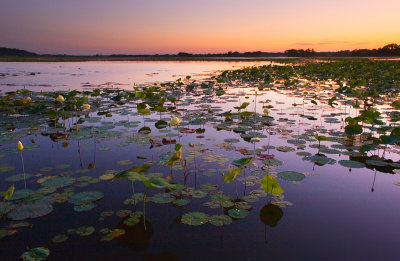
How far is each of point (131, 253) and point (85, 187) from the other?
1460 millimetres

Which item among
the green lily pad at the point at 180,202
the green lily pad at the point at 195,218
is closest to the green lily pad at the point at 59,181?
the green lily pad at the point at 180,202

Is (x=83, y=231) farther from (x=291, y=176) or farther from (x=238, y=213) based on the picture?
(x=291, y=176)

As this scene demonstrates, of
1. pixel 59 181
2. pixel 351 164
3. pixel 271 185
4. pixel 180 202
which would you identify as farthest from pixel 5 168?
pixel 351 164

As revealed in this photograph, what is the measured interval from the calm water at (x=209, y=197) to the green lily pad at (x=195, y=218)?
0.05m

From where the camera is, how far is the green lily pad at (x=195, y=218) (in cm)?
261

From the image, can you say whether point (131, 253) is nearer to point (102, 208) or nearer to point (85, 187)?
point (102, 208)

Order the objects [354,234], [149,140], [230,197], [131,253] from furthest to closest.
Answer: [149,140]
[230,197]
[354,234]
[131,253]

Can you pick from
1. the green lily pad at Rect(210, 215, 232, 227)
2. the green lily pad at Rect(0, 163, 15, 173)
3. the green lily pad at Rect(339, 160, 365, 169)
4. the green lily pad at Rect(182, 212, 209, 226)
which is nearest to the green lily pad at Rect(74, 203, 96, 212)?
the green lily pad at Rect(182, 212, 209, 226)

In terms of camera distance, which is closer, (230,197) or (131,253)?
(131,253)

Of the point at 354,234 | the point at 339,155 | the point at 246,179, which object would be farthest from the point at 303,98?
the point at 354,234

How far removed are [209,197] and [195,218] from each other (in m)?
0.51

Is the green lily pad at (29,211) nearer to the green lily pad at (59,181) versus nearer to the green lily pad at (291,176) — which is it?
the green lily pad at (59,181)

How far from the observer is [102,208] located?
2.92m

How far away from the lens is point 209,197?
315 cm
